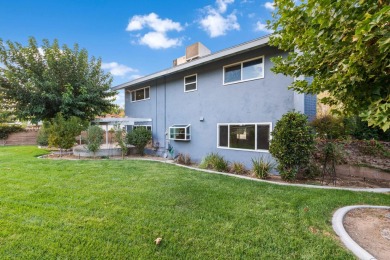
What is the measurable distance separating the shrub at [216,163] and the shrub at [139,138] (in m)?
5.65

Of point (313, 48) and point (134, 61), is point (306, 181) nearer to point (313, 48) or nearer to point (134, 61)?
point (313, 48)

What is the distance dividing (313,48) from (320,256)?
134 inches

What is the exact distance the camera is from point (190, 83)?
1223 centimetres

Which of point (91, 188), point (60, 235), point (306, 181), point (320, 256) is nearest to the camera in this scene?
point (320, 256)

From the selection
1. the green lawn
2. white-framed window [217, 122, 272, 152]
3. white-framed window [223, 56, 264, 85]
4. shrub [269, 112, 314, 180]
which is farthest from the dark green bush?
shrub [269, 112, 314, 180]

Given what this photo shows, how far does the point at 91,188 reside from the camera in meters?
5.95

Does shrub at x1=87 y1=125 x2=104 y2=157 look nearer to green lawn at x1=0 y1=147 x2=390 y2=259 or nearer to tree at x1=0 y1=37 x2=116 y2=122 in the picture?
tree at x1=0 y1=37 x2=116 y2=122

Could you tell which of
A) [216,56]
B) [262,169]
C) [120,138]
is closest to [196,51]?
[216,56]

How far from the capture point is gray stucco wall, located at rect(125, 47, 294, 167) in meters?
8.56

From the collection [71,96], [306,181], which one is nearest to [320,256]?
[306,181]

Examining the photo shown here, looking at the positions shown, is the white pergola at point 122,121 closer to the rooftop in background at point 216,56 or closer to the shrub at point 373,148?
the rooftop in background at point 216,56

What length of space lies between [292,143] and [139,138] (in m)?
9.85

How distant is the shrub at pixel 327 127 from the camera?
8657mm

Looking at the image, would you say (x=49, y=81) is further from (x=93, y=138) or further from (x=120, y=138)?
(x=120, y=138)
